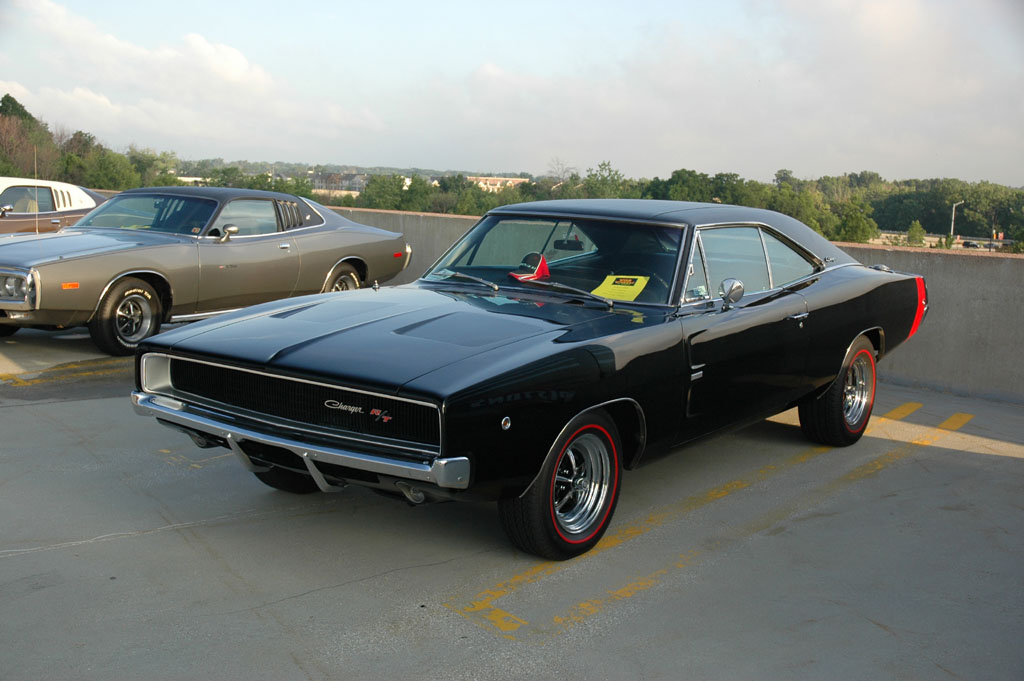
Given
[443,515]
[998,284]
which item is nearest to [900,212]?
[998,284]

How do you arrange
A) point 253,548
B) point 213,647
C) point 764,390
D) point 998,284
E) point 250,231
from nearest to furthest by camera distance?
point 213,647, point 253,548, point 764,390, point 998,284, point 250,231

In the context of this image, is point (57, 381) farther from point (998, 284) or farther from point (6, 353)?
point (998, 284)

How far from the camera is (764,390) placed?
17.4ft

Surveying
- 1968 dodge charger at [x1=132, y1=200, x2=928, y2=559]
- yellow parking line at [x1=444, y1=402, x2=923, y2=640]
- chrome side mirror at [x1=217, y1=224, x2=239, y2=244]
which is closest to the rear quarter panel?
1968 dodge charger at [x1=132, y1=200, x2=928, y2=559]

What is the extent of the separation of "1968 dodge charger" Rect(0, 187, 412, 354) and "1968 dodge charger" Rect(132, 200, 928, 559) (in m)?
4.13

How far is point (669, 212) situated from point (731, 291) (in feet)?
2.19

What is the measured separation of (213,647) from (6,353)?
6505mm

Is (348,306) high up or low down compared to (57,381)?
up

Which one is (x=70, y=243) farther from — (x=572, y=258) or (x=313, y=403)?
(x=313, y=403)

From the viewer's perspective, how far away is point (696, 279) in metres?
5.12

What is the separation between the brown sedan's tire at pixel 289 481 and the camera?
4996mm

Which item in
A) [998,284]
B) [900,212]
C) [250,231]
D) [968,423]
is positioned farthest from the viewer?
[900,212]

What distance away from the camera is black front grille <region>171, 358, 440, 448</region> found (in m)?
3.72

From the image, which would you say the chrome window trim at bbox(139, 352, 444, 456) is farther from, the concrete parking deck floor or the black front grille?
the concrete parking deck floor
